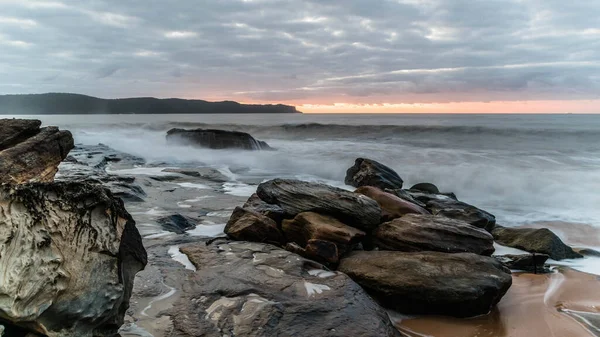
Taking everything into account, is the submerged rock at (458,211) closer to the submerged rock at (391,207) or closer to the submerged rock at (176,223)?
the submerged rock at (391,207)

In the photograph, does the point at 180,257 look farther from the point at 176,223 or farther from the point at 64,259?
the point at 64,259

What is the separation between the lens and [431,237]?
4.99 meters

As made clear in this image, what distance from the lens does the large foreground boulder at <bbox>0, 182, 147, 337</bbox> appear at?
7.89 ft

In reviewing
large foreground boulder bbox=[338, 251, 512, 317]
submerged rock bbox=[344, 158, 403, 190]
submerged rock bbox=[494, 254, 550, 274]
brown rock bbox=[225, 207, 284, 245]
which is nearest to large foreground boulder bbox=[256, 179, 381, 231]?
brown rock bbox=[225, 207, 284, 245]

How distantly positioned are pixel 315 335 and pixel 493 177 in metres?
12.1

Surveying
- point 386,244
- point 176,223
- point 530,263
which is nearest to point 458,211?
point 530,263

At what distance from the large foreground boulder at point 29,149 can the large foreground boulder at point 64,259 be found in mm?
2837

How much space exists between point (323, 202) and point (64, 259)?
346 cm

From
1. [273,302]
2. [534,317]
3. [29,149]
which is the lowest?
[534,317]

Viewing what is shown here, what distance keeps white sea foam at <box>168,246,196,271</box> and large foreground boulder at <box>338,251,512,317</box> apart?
1672mm

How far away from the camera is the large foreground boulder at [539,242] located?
5.85m

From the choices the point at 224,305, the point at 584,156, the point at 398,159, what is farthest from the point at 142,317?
the point at 584,156

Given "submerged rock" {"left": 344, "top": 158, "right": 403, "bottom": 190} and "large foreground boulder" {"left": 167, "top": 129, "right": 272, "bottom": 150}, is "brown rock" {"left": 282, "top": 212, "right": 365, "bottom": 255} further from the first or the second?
"large foreground boulder" {"left": 167, "top": 129, "right": 272, "bottom": 150}

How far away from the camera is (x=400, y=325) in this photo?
12.5ft
